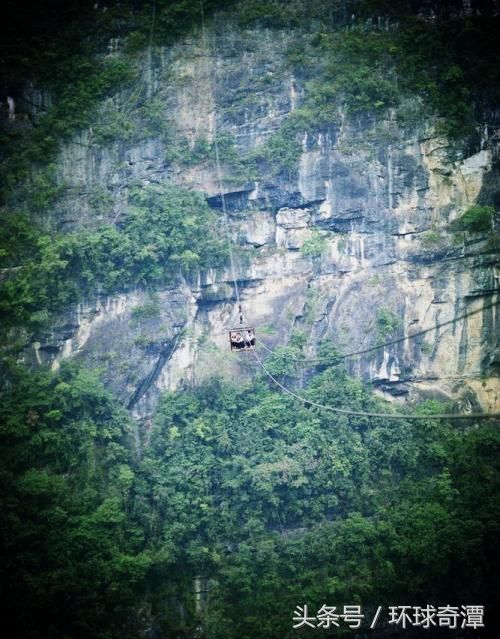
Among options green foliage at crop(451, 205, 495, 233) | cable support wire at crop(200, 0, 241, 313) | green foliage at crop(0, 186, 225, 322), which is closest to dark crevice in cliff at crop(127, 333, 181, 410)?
green foliage at crop(0, 186, 225, 322)

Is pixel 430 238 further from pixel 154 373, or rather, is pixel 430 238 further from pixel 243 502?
pixel 243 502

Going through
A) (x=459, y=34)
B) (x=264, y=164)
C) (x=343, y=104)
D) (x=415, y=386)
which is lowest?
(x=415, y=386)

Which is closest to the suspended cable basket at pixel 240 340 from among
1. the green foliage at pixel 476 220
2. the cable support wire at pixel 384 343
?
the cable support wire at pixel 384 343

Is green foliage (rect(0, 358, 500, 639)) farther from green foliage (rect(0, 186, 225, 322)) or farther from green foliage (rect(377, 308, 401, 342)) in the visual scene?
green foliage (rect(0, 186, 225, 322))

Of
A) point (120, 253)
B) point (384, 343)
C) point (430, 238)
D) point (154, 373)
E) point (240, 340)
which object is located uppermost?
point (120, 253)

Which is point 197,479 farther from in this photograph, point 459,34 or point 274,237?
point 459,34

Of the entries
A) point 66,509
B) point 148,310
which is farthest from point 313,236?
point 66,509

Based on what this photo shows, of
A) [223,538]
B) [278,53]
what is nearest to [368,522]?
[223,538]
